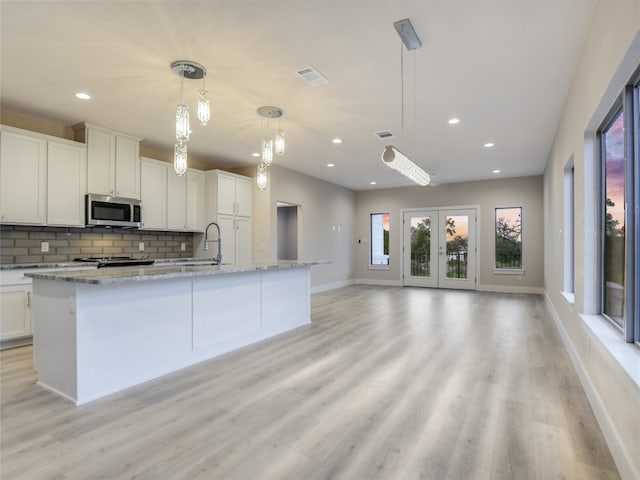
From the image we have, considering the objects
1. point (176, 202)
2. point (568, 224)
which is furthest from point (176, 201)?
point (568, 224)

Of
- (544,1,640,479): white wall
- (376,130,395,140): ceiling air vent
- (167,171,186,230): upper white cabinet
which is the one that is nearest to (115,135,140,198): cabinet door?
(167,171,186,230): upper white cabinet

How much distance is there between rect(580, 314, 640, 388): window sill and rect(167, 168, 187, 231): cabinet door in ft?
18.2

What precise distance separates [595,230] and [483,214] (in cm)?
644

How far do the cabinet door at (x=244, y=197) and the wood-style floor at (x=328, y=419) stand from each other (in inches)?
135

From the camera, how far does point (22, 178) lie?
4.18 meters

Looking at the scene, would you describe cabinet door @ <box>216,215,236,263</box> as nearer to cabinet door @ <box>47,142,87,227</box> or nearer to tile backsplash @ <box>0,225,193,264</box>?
tile backsplash @ <box>0,225,193,264</box>

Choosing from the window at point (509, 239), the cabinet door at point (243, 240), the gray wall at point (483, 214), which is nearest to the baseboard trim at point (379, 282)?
the gray wall at point (483, 214)

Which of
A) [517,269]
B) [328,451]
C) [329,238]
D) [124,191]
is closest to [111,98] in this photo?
[124,191]

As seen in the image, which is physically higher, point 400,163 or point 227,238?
point 400,163

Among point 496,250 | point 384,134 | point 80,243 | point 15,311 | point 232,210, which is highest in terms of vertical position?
point 384,134

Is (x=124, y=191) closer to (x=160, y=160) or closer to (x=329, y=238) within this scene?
(x=160, y=160)

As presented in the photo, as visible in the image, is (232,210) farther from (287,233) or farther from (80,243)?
(287,233)

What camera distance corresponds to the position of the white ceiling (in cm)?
251

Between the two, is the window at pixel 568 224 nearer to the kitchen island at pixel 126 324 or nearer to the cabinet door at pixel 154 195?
the kitchen island at pixel 126 324
